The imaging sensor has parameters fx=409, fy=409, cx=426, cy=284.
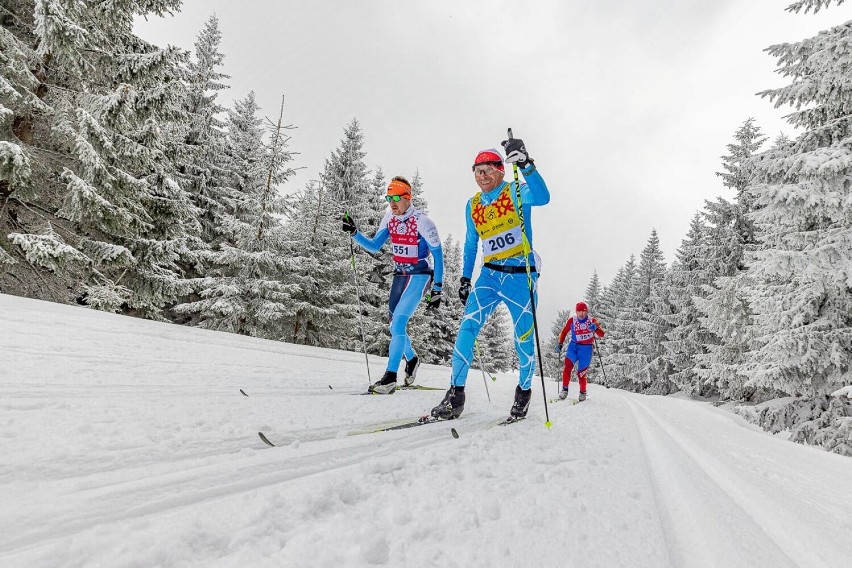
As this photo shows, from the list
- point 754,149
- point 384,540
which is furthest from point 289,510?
point 754,149

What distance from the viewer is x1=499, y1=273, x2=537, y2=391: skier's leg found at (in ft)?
13.7

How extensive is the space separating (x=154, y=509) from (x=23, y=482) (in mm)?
555

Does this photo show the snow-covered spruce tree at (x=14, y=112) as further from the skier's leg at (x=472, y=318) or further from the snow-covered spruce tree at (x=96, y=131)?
the skier's leg at (x=472, y=318)

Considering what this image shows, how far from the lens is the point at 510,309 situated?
4277 millimetres

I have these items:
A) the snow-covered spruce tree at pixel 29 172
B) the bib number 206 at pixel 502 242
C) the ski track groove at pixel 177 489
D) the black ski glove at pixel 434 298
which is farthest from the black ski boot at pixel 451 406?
the snow-covered spruce tree at pixel 29 172

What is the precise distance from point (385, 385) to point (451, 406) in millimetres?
1556

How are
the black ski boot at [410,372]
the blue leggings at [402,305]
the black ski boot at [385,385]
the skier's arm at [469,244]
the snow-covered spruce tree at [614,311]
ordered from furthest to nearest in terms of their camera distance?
the snow-covered spruce tree at [614,311], the black ski boot at [410,372], the blue leggings at [402,305], the black ski boot at [385,385], the skier's arm at [469,244]

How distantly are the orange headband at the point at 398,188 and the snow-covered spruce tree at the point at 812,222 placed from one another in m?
6.75

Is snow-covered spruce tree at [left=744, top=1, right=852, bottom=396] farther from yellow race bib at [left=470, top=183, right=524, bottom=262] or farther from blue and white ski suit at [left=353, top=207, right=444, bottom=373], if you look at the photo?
blue and white ski suit at [left=353, top=207, right=444, bottom=373]

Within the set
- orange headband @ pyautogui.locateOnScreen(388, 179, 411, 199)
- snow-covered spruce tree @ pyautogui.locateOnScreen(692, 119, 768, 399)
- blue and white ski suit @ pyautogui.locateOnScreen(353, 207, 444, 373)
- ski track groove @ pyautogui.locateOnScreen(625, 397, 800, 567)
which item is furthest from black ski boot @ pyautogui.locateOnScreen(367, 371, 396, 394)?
snow-covered spruce tree @ pyautogui.locateOnScreen(692, 119, 768, 399)

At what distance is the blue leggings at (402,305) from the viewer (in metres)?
5.50

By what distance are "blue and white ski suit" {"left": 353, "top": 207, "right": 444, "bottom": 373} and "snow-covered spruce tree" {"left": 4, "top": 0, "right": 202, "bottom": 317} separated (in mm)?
8731

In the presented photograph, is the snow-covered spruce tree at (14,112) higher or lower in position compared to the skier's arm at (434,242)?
higher

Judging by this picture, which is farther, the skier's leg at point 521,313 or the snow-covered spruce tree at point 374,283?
the snow-covered spruce tree at point 374,283
